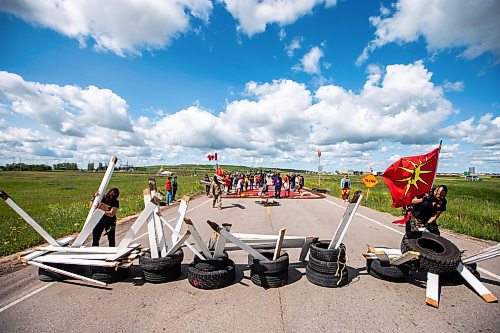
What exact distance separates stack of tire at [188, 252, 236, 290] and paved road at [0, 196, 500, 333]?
0.13 m

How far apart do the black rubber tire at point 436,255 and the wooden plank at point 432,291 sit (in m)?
0.14

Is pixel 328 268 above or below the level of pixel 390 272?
above

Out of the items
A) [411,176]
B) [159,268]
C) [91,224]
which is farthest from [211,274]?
[411,176]

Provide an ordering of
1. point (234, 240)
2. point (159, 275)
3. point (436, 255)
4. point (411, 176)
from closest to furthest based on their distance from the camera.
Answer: point (234, 240), point (436, 255), point (159, 275), point (411, 176)

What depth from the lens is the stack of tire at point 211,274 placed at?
4660mm

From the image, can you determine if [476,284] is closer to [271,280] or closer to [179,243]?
[271,280]

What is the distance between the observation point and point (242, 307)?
4035mm

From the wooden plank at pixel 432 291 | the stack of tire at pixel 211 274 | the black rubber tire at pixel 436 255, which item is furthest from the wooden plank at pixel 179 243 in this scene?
the black rubber tire at pixel 436 255

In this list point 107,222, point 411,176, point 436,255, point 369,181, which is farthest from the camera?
point 369,181

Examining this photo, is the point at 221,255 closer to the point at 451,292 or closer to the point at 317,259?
the point at 317,259

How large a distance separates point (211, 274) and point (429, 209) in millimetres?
5357

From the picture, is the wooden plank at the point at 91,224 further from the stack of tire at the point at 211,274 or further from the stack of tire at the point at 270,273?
the stack of tire at the point at 270,273

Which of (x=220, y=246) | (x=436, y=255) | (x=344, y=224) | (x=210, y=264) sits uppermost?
(x=344, y=224)

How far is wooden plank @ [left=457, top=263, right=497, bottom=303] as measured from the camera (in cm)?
430
